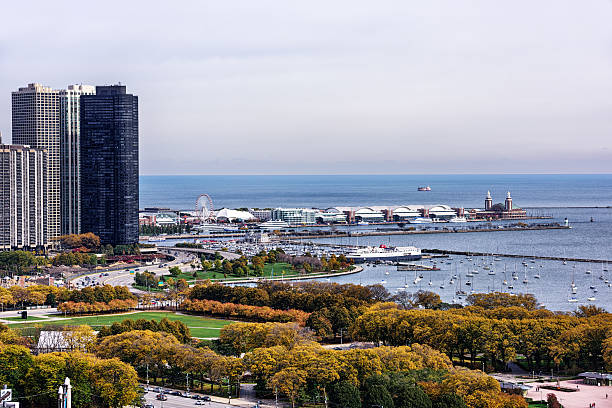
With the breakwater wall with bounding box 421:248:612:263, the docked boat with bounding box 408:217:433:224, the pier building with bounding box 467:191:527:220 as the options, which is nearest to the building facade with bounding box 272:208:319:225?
the docked boat with bounding box 408:217:433:224

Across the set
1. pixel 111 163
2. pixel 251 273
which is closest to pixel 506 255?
pixel 251 273

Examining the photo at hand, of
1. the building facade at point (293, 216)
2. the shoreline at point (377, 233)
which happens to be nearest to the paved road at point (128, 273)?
the shoreline at point (377, 233)

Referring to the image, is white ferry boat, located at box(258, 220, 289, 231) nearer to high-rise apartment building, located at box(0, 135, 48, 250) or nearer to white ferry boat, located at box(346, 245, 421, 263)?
white ferry boat, located at box(346, 245, 421, 263)

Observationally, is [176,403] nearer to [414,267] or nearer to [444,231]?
[414,267]

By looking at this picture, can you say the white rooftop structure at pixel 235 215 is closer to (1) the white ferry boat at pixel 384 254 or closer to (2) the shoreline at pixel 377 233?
(2) the shoreline at pixel 377 233

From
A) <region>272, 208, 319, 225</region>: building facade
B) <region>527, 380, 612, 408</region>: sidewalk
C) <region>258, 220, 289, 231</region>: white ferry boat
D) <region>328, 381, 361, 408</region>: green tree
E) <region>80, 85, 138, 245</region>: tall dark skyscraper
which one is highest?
<region>80, 85, 138, 245</region>: tall dark skyscraper
